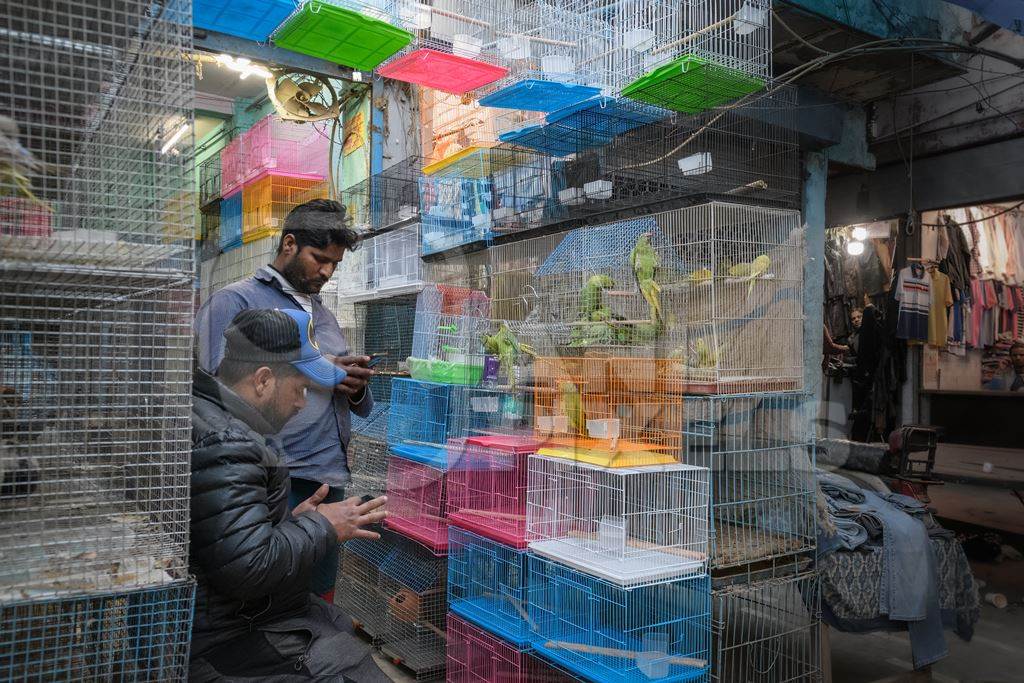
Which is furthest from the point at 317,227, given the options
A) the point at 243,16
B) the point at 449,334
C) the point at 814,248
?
the point at 814,248

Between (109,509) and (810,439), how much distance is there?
2634mm

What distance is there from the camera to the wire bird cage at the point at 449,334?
3781 millimetres

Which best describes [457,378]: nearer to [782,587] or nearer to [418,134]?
[782,587]

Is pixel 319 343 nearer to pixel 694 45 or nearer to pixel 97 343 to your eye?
pixel 97 343

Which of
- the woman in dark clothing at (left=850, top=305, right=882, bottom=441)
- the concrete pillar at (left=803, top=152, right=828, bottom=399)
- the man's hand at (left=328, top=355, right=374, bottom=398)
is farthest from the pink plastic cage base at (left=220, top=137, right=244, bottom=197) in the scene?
the woman in dark clothing at (left=850, top=305, right=882, bottom=441)

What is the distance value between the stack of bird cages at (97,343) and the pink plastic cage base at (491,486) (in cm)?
177

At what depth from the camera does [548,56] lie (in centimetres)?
384

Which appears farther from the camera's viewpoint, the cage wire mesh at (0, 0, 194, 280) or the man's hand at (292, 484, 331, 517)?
the man's hand at (292, 484, 331, 517)

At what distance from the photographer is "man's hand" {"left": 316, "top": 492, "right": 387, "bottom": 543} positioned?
176 cm

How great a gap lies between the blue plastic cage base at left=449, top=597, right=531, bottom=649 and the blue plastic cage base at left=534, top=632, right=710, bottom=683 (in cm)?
22

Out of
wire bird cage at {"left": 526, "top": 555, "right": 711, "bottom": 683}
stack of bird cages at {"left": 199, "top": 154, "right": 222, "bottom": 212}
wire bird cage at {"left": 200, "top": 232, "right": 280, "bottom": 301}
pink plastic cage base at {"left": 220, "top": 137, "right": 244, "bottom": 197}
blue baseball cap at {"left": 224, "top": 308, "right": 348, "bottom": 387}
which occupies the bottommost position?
wire bird cage at {"left": 526, "top": 555, "right": 711, "bottom": 683}

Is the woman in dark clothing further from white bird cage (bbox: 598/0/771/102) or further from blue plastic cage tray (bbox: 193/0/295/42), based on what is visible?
A: blue plastic cage tray (bbox: 193/0/295/42)

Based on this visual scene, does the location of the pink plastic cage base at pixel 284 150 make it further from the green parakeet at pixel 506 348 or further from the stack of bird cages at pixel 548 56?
the green parakeet at pixel 506 348

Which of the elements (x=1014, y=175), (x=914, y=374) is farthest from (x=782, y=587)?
(x=914, y=374)
